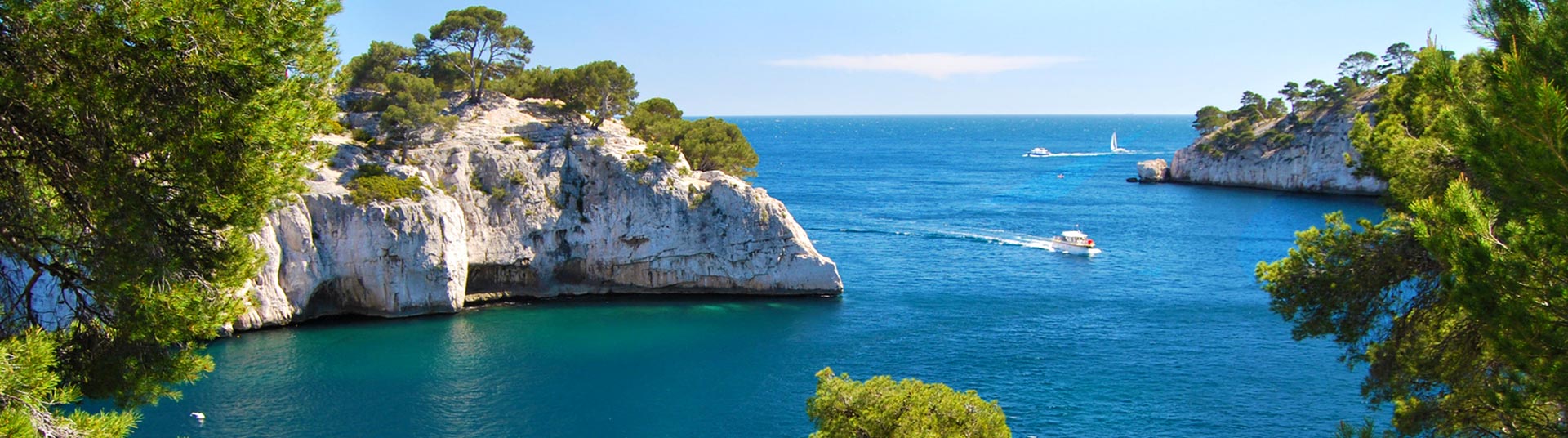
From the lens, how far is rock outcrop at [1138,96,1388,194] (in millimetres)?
94250

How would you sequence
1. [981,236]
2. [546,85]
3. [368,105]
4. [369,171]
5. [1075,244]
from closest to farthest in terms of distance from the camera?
[369,171] < [368,105] < [546,85] < [1075,244] < [981,236]

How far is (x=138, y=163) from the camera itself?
10711 millimetres

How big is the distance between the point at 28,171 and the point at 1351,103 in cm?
11134

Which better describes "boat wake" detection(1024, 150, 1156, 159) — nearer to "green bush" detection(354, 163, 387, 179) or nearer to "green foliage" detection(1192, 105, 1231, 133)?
"green foliage" detection(1192, 105, 1231, 133)

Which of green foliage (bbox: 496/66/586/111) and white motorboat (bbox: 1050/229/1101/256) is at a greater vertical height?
green foliage (bbox: 496/66/586/111)

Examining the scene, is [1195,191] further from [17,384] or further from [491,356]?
[17,384]

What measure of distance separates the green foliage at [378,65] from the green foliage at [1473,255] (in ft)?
176

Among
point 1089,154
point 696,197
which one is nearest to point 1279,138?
point 1089,154

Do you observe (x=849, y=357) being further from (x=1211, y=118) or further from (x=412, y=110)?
(x=1211, y=118)

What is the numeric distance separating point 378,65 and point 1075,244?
4735 centimetres

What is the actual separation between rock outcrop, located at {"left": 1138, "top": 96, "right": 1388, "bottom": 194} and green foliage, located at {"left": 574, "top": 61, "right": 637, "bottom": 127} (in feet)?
223

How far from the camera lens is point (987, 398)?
34.0m

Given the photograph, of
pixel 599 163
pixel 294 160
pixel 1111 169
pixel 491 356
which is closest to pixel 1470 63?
pixel 294 160

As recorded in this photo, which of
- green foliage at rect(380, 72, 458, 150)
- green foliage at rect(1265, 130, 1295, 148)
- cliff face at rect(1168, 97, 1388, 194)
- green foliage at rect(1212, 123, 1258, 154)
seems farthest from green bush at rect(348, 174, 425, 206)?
green foliage at rect(1212, 123, 1258, 154)
